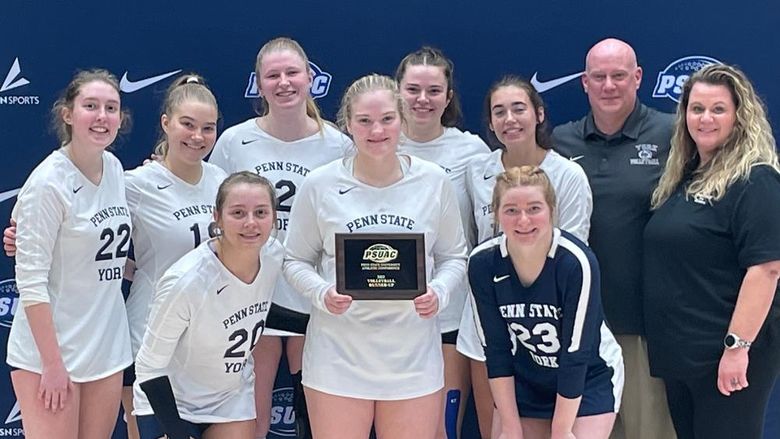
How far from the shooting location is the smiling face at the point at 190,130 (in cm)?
306

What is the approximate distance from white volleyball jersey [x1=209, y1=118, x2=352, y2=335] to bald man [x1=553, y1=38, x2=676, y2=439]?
1017mm

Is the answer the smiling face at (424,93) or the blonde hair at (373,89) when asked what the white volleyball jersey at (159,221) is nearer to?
the blonde hair at (373,89)

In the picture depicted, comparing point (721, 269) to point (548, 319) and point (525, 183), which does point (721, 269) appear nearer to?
point (548, 319)

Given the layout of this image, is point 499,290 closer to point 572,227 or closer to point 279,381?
point 572,227

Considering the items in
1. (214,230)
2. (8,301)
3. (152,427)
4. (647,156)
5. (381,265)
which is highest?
(647,156)

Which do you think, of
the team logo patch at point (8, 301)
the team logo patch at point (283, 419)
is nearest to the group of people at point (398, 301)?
the team logo patch at point (283, 419)

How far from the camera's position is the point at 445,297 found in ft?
9.05

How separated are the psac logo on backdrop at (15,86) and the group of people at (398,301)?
42.6 inches

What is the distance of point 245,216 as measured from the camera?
2.71 meters

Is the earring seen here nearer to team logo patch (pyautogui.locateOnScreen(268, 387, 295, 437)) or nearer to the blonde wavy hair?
team logo patch (pyautogui.locateOnScreen(268, 387, 295, 437))

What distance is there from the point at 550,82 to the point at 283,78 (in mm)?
1442

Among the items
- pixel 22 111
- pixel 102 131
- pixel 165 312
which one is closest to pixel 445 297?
pixel 165 312

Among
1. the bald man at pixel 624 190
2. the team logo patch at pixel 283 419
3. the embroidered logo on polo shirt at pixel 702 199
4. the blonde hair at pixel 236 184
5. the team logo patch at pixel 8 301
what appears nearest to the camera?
the blonde hair at pixel 236 184

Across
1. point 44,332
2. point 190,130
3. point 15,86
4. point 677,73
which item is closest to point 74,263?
point 44,332
